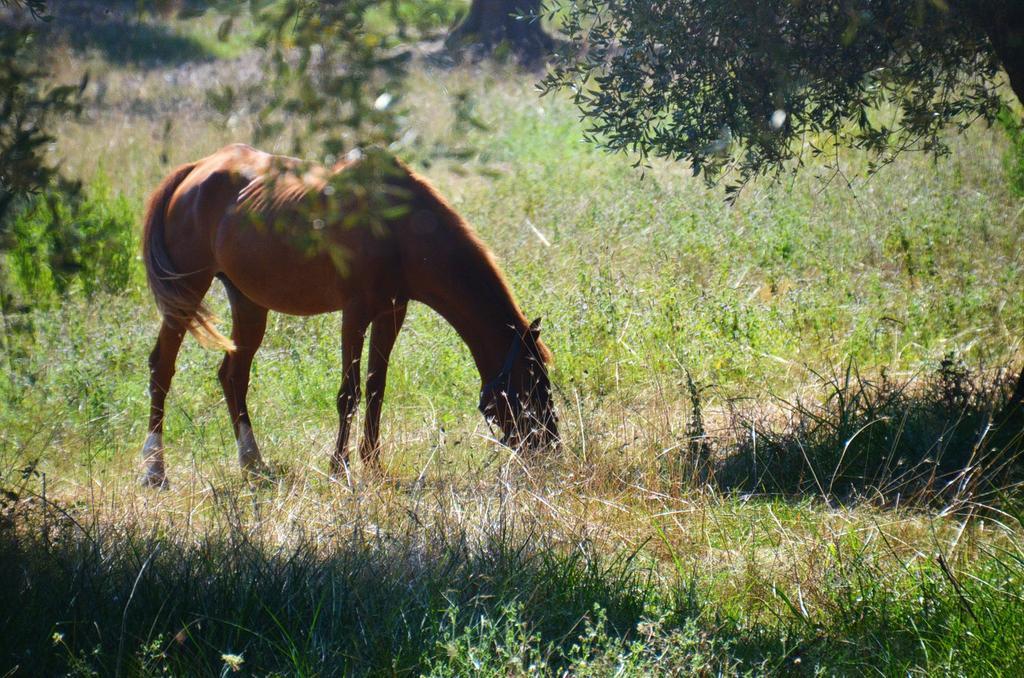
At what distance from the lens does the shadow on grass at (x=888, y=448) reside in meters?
4.36

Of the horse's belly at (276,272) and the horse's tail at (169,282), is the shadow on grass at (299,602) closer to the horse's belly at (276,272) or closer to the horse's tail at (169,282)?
the horse's belly at (276,272)

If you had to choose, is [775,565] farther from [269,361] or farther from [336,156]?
[269,361]

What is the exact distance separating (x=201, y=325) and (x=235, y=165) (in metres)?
1.09

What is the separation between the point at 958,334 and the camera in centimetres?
687

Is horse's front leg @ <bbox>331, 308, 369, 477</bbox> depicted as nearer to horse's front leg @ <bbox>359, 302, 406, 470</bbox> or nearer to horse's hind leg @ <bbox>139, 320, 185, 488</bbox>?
horse's front leg @ <bbox>359, 302, 406, 470</bbox>

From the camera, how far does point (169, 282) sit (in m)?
6.61

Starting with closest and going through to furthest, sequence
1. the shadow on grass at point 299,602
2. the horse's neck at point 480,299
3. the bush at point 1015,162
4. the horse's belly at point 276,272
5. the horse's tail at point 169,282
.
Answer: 1. the shadow on grass at point 299,602
2. the horse's neck at point 480,299
3. the horse's belly at point 276,272
4. the horse's tail at point 169,282
5. the bush at point 1015,162

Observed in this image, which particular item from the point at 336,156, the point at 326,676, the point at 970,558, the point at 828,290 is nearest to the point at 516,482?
the point at 326,676

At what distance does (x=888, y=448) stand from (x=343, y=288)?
3.14 metres

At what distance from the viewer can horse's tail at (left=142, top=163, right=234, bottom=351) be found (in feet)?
Answer: 20.9

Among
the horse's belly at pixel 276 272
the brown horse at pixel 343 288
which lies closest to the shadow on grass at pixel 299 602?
the brown horse at pixel 343 288

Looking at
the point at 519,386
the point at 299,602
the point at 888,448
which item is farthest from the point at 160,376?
the point at 888,448

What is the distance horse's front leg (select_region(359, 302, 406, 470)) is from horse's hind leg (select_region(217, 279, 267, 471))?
28.9 inches

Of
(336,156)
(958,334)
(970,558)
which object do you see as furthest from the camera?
(958,334)
